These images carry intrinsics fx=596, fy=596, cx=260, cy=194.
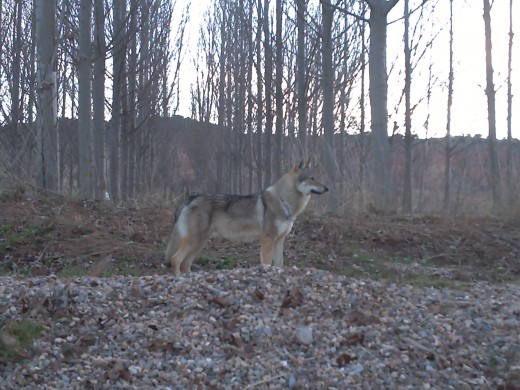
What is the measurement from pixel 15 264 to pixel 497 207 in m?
10.8

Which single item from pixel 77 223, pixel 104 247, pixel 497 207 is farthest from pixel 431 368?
pixel 497 207

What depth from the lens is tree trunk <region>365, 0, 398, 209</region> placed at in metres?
13.5

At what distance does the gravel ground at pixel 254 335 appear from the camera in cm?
405

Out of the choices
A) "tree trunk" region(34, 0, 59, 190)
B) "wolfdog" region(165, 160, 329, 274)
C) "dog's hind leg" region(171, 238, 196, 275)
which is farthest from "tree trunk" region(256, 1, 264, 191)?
"dog's hind leg" region(171, 238, 196, 275)

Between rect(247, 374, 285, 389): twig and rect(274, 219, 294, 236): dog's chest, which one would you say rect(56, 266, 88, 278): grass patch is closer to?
rect(274, 219, 294, 236): dog's chest

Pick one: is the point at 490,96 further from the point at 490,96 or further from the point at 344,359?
the point at 344,359

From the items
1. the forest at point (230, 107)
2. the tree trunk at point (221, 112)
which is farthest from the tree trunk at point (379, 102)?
the tree trunk at point (221, 112)

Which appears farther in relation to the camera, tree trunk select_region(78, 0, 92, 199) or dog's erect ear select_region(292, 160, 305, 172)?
tree trunk select_region(78, 0, 92, 199)

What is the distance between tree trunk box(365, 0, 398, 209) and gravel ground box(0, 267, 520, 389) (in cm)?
835

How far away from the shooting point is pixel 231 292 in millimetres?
5328

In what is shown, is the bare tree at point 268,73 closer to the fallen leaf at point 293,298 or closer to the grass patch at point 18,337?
the fallen leaf at point 293,298

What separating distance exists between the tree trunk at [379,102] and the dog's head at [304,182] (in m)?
4.50

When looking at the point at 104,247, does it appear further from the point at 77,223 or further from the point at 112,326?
the point at 112,326

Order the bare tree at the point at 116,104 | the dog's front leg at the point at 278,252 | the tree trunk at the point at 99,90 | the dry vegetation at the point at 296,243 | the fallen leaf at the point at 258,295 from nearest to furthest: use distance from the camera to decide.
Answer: the fallen leaf at the point at 258,295 → the dog's front leg at the point at 278,252 → the dry vegetation at the point at 296,243 → the tree trunk at the point at 99,90 → the bare tree at the point at 116,104
